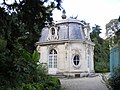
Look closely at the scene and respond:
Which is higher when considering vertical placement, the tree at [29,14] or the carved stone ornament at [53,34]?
the carved stone ornament at [53,34]

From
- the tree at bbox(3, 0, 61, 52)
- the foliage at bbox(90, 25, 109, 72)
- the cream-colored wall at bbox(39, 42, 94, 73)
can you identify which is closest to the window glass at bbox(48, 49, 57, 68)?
the cream-colored wall at bbox(39, 42, 94, 73)

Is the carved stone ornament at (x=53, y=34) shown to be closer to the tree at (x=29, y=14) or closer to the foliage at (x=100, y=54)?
the foliage at (x=100, y=54)

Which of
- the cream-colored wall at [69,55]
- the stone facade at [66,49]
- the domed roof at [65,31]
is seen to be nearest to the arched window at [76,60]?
the stone facade at [66,49]

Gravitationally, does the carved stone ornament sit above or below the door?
above

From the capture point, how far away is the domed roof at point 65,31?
98.6 feet

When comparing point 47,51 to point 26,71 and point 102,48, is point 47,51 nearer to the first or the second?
point 102,48

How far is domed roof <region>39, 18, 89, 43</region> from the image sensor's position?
Result: 98.6ft

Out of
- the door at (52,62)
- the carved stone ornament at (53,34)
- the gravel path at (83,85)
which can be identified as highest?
the carved stone ornament at (53,34)

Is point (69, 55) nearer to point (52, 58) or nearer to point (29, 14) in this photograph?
point (52, 58)

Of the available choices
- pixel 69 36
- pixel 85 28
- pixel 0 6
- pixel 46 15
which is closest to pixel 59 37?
pixel 69 36

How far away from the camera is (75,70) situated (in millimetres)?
29219

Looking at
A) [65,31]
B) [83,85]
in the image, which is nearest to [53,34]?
[65,31]

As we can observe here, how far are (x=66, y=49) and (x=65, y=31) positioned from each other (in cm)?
228

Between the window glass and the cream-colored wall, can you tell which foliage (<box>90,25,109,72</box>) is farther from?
the window glass
